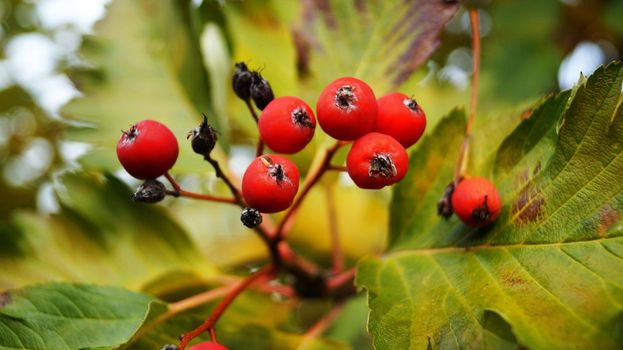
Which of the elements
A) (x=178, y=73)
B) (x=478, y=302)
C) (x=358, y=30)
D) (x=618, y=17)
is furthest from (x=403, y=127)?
(x=618, y=17)

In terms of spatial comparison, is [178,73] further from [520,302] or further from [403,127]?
[520,302]

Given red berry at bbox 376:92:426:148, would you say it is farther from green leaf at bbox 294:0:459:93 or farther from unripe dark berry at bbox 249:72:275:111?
green leaf at bbox 294:0:459:93

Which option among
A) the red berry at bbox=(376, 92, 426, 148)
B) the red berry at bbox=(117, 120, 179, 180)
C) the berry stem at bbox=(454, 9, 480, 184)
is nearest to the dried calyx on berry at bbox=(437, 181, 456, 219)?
the berry stem at bbox=(454, 9, 480, 184)

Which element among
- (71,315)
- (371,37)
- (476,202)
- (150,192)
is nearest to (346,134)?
(476,202)

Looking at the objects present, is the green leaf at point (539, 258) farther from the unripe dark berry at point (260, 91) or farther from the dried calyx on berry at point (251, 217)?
the unripe dark berry at point (260, 91)

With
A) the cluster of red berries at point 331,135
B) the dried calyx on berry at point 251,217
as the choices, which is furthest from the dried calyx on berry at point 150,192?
the dried calyx on berry at point 251,217

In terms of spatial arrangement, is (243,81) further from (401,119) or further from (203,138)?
(401,119)
